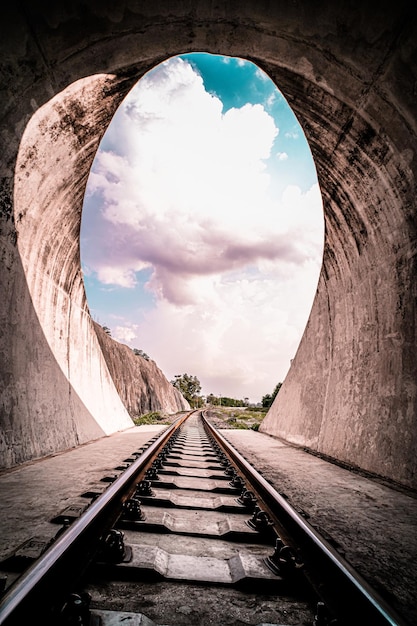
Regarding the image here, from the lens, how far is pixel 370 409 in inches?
207

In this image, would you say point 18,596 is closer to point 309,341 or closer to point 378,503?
point 378,503

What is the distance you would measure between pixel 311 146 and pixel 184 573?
19.6 ft

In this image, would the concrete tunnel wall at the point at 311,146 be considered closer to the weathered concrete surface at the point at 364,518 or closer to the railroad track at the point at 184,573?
the weathered concrete surface at the point at 364,518

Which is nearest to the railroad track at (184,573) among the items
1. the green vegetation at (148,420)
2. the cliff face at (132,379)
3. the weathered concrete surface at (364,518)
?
the weathered concrete surface at (364,518)

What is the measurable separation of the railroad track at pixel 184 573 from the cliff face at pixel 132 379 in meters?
31.2

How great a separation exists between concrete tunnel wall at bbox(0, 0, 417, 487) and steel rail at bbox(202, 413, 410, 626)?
2.76 meters

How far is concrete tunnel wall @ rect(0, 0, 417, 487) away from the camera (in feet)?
12.7

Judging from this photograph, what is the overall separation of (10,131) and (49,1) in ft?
4.50

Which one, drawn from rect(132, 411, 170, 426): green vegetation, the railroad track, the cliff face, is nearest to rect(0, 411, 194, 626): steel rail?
the railroad track

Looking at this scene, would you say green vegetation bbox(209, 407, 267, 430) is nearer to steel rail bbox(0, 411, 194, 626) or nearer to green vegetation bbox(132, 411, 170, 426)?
green vegetation bbox(132, 411, 170, 426)

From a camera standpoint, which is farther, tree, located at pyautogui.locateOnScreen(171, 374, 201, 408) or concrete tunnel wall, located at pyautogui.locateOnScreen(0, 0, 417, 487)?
tree, located at pyautogui.locateOnScreen(171, 374, 201, 408)

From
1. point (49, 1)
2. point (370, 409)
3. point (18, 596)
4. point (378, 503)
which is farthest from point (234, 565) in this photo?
point (49, 1)

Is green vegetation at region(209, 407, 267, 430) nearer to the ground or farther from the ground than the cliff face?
nearer to the ground

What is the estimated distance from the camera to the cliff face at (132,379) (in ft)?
123
